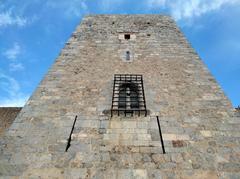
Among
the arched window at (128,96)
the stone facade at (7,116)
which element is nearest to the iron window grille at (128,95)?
the arched window at (128,96)

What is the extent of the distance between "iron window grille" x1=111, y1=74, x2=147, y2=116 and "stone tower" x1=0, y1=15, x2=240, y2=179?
25 millimetres

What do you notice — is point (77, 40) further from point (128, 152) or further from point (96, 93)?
point (128, 152)

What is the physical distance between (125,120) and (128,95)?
1.07 meters

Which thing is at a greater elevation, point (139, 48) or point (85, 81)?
point (139, 48)

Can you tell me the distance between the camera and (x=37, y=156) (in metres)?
4.16

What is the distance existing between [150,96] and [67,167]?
2.74 m

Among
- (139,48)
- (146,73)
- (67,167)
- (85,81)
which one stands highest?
(139,48)

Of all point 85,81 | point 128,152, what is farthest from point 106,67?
point 128,152

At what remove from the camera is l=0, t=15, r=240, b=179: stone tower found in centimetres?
400

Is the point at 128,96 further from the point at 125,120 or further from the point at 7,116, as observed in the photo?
the point at 7,116

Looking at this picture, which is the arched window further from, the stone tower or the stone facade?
the stone facade

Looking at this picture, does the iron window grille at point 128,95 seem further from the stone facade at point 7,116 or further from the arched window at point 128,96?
the stone facade at point 7,116

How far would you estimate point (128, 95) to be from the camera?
5926 mm

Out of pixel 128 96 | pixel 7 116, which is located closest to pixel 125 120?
pixel 128 96
